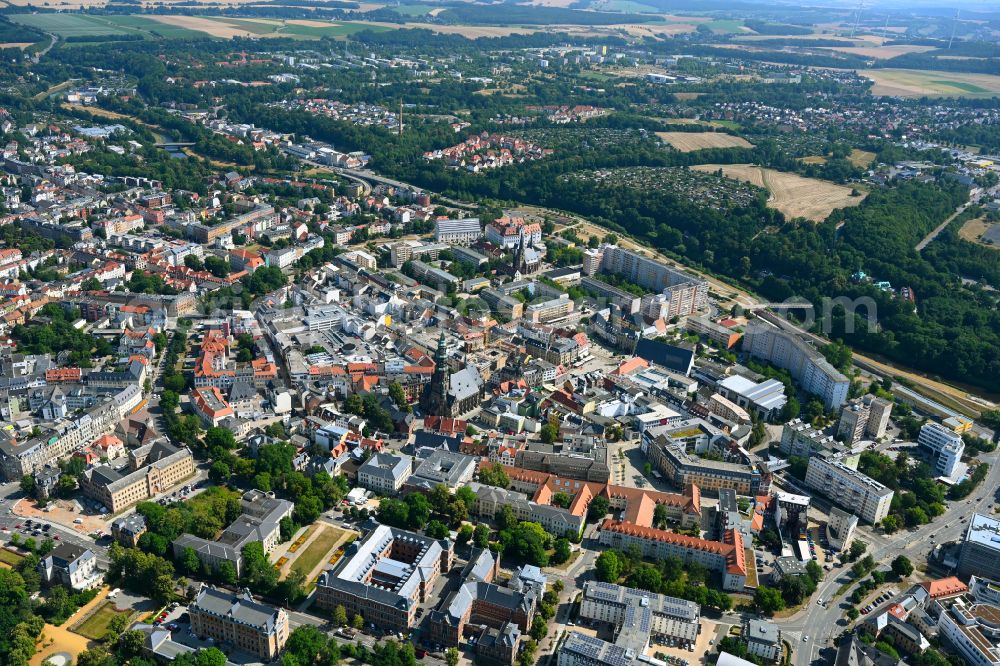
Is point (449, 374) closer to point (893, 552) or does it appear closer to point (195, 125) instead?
point (893, 552)

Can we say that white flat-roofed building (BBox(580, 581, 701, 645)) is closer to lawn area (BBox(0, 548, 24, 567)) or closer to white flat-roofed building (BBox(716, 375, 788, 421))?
white flat-roofed building (BBox(716, 375, 788, 421))

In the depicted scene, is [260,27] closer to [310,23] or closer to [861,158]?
[310,23]

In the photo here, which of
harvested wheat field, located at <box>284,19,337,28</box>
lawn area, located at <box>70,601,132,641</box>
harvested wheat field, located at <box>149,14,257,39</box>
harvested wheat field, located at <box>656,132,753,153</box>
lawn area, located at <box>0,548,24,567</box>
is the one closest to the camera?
lawn area, located at <box>70,601,132,641</box>

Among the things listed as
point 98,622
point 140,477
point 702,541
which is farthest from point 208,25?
point 702,541

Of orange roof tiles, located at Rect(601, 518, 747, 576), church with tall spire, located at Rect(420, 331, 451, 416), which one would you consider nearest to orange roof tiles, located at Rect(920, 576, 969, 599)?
orange roof tiles, located at Rect(601, 518, 747, 576)

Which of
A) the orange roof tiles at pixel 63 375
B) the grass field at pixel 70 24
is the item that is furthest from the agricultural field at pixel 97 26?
the orange roof tiles at pixel 63 375

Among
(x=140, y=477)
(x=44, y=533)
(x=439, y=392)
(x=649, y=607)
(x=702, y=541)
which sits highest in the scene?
(x=439, y=392)

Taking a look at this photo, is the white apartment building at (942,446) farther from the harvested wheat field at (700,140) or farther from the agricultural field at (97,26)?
the agricultural field at (97,26)
